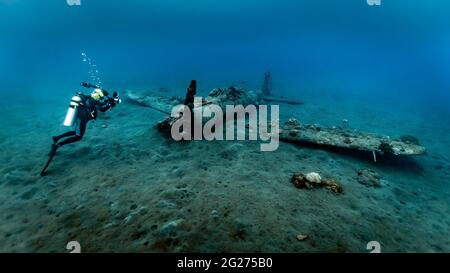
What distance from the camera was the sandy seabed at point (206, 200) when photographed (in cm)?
453

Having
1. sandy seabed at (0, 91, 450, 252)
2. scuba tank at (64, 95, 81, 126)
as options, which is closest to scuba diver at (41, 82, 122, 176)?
scuba tank at (64, 95, 81, 126)

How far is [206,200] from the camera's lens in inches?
218

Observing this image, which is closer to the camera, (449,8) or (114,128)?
(114,128)

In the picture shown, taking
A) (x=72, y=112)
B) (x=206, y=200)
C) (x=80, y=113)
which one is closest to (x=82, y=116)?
(x=80, y=113)

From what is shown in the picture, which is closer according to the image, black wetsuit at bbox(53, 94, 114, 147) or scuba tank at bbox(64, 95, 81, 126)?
scuba tank at bbox(64, 95, 81, 126)

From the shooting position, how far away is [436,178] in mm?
8562

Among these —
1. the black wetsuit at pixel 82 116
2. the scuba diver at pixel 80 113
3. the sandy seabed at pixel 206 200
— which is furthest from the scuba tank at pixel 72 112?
Answer: the sandy seabed at pixel 206 200

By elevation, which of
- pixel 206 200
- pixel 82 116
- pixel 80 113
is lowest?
pixel 206 200

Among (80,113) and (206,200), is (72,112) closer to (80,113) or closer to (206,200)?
(80,113)

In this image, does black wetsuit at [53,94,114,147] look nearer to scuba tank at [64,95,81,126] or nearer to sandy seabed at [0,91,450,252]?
scuba tank at [64,95,81,126]

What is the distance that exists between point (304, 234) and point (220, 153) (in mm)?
4064

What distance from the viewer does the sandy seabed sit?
453cm
